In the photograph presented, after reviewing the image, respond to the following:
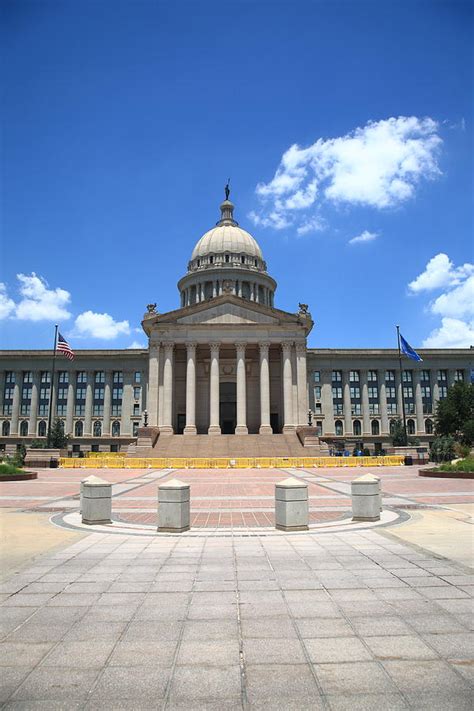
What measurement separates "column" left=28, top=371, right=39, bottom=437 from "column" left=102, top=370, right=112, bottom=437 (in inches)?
457

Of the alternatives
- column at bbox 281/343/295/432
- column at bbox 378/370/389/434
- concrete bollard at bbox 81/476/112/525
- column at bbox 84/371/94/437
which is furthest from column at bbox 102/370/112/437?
concrete bollard at bbox 81/476/112/525

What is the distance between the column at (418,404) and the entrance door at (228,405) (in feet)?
114

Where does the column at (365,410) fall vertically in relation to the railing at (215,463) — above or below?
above

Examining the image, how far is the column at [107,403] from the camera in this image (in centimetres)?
8856

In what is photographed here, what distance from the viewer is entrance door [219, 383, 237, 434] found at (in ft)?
247

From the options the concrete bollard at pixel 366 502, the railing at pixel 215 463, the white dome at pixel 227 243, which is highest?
the white dome at pixel 227 243

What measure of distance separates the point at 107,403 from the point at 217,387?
29.4 meters

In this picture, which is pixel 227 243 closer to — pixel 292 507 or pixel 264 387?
pixel 264 387

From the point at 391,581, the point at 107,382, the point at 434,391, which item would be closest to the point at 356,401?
the point at 434,391

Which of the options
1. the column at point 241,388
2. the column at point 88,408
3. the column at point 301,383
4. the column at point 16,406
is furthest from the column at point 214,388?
the column at point 16,406

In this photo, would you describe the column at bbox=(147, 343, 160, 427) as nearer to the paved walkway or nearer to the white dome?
the white dome

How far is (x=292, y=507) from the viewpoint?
13.4m

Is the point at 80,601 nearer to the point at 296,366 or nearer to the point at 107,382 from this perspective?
the point at 296,366

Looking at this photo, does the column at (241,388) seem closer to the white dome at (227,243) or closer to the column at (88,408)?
the white dome at (227,243)
